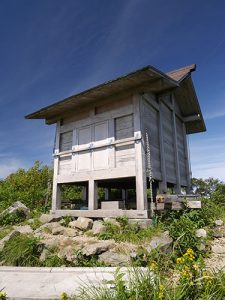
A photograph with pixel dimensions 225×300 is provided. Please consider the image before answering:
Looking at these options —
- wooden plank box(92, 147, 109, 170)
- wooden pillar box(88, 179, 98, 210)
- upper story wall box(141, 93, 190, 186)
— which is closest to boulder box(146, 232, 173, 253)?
upper story wall box(141, 93, 190, 186)

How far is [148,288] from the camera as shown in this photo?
2.69 meters

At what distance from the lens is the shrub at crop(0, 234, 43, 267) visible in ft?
16.9

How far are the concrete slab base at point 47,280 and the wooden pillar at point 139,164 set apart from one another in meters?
3.57

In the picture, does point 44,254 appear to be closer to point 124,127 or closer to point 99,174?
point 99,174

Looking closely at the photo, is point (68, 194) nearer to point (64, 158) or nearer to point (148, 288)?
point (64, 158)

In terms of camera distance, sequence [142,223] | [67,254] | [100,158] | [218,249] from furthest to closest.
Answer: [100,158] < [142,223] < [218,249] < [67,254]

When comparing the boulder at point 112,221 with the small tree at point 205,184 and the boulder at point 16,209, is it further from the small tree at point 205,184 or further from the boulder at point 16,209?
the small tree at point 205,184

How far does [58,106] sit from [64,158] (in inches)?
85.6

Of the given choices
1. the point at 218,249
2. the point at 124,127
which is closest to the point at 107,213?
the point at 124,127

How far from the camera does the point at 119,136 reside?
27.5 ft

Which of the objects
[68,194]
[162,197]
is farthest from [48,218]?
[68,194]

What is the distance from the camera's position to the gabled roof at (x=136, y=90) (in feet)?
24.8

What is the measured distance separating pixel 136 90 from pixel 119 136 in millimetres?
1701

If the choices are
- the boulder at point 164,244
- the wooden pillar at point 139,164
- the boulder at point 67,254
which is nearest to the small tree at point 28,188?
the wooden pillar at point 139,164
